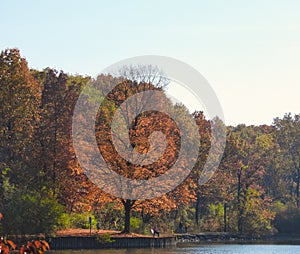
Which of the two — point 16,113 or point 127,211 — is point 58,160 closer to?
point 16,113

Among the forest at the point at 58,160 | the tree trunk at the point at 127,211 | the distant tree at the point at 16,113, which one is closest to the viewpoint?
the forest at the point at 58,160

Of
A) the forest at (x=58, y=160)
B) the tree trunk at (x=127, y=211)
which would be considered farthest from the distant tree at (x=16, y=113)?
the tree trunk at (x=127, y=211)

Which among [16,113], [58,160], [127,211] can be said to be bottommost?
[127,211]

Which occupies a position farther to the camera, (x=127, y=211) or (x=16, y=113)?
(x=16, y=113)

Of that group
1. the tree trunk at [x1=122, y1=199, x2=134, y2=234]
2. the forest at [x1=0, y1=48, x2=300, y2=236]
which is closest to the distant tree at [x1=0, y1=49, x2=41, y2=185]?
the forest at [x1=0, y1=48, x2=300, y2=236]

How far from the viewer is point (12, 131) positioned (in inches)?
2325

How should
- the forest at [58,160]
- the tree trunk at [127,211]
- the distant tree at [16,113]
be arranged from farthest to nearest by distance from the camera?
the distant tree at [16,113], the tree trunk at [127,211], the forest at [58,160]

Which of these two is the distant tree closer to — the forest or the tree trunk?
the forest

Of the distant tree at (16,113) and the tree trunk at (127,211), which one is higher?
the distant tree at (16,113)

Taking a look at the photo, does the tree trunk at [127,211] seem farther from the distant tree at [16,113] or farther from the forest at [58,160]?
the distant tree at [16,113]

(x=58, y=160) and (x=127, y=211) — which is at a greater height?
(x=58, y=160)

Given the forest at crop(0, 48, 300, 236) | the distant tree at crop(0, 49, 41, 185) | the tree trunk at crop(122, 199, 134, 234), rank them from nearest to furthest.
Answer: the forest at crop(0, 48, 300, 236) < the tree trunk at crop(122, 199, 134, 234) < the distant tree at crop(0, 49, 41, 185)

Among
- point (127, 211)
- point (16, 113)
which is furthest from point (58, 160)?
point (127, 211)

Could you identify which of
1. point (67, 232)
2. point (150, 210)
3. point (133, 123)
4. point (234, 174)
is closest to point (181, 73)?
point (133, 123)
